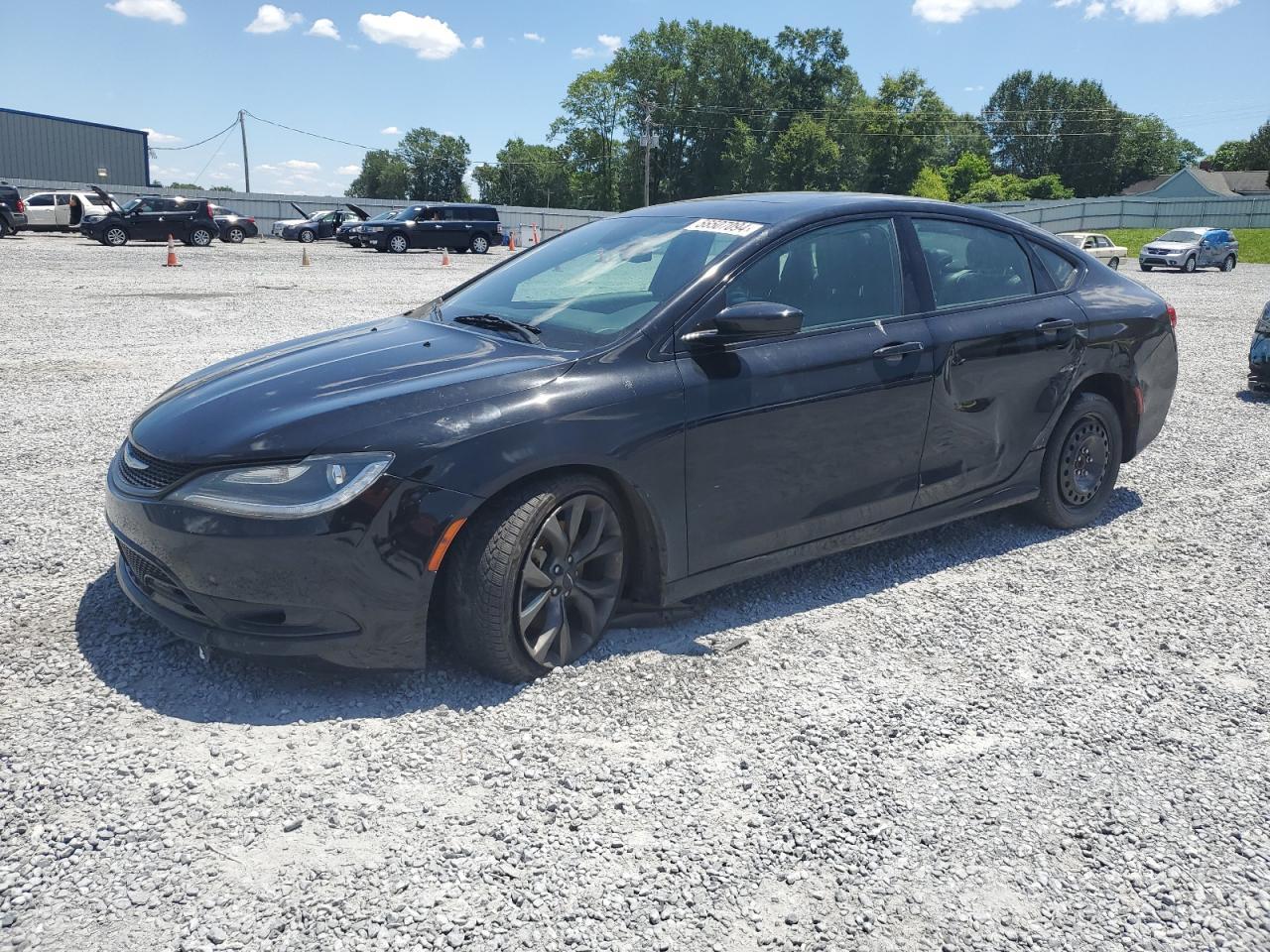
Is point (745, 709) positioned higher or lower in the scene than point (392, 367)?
lower

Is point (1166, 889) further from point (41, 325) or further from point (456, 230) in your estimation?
point (456, 230)

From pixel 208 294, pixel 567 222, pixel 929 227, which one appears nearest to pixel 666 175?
pixel 567 222

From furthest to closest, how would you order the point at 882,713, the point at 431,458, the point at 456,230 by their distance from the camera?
the point at 456,230, the point at 882,713, the point at 431,458

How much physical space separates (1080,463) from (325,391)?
3798 millimetres

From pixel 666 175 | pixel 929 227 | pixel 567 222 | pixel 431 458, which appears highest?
pixel 666 175

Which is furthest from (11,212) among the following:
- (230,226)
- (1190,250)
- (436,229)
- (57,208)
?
(1190,250)

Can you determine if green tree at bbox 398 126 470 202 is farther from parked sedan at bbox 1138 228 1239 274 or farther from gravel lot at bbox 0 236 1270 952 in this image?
gravel lot at bbox 0 236 1270 952

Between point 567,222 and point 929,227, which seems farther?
point 567,222

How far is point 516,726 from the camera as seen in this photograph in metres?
3.13

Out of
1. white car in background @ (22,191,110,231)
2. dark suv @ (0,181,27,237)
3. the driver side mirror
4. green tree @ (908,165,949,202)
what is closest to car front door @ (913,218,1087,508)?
the driver side mirror

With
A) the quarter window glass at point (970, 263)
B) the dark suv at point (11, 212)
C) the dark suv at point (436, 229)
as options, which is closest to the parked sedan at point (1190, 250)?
the dark suv at point (436, 229)

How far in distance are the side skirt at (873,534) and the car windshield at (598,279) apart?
0.98m

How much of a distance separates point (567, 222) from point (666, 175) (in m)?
45.9

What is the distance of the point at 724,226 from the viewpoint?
13.4 ft
